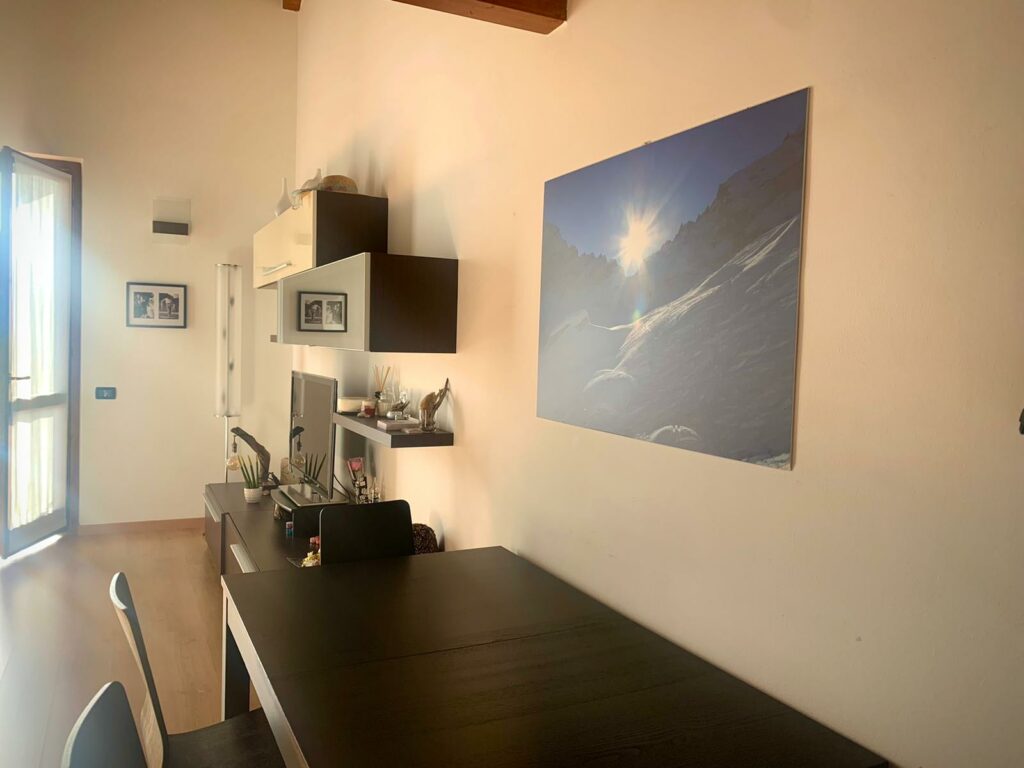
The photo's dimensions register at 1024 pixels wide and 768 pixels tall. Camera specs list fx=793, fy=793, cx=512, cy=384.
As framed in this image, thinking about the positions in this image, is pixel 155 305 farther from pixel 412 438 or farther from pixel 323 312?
pixel 412 438

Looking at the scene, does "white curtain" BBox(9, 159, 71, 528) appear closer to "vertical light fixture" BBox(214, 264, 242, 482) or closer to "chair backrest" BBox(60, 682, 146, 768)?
"vertical light fixture" BBox(214, 264, 242, 482)

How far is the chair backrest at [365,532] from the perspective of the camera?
253 centimetres

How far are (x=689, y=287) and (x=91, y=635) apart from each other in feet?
11.2

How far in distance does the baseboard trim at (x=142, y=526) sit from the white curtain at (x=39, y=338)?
0.93ft

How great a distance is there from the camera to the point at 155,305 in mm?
5711

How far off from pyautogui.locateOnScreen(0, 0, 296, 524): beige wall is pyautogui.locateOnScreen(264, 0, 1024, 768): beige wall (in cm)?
414

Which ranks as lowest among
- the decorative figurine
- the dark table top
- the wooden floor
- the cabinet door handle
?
the wooden floor

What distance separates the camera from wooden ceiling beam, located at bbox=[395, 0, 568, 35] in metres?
2.21

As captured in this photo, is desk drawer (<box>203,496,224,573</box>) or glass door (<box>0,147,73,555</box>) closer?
desk drawer (<box>203,496,224,573</box>)

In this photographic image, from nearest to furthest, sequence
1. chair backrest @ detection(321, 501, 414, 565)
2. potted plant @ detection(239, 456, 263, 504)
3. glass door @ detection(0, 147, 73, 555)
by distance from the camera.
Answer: chair backrest @ detection(321, 501, 414, 565) < potted plant @ detection(239, 456, 263, 504) < glass door @ detection(0, 147, 73, 555)

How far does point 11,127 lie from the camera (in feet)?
17.3

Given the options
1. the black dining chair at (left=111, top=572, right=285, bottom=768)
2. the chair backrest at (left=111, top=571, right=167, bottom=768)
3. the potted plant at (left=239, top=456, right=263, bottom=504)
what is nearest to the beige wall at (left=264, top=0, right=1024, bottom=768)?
the black dining chair at (left=111, top=572, right=285, bottom=768)

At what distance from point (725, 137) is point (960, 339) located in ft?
2.29

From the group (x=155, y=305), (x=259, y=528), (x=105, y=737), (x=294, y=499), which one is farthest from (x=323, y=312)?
(x=105, y=737)
